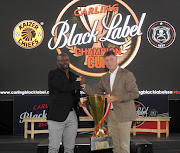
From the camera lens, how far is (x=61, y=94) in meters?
3.27

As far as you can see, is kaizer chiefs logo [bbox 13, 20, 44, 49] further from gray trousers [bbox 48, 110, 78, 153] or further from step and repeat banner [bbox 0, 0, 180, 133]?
gray trousers [bbox 48, 110, 78, 153]

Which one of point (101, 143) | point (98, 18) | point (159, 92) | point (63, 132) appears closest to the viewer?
point (101, 143)

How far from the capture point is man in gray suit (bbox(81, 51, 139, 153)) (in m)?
2.98

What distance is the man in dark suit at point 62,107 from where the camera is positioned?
3.21 m

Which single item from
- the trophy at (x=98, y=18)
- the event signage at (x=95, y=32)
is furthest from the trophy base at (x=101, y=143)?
the trophy at (x=98, y=18)

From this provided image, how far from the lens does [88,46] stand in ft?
20.0

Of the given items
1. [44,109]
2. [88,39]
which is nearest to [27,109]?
[44,109]

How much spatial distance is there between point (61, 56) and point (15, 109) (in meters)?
2.96

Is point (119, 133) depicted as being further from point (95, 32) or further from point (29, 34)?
point (29, 34)

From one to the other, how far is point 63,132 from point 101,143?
2.32 feet

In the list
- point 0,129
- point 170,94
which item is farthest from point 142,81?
point 0,129

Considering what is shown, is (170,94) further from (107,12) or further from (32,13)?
(32,13)

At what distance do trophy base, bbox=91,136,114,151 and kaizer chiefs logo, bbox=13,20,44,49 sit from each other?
3718 mm

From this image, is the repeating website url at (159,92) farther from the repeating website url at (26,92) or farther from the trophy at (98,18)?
the repeating website url at (26,92)
